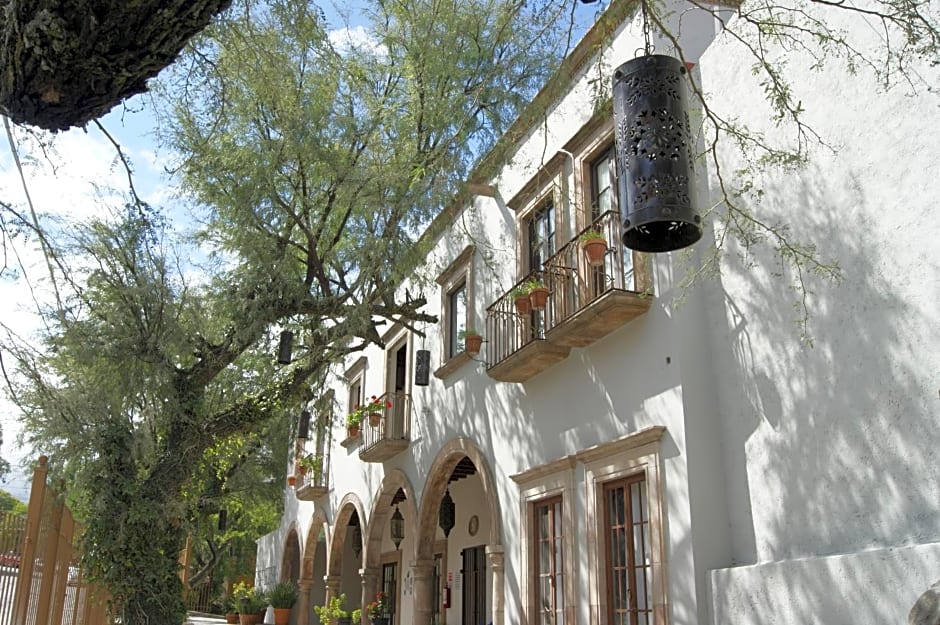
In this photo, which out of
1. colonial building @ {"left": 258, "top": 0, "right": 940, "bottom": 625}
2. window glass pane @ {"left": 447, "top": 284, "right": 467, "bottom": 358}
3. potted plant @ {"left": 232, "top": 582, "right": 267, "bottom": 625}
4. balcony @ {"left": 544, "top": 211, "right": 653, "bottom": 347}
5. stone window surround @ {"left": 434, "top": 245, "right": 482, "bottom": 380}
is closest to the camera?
colonial building @ {"left": 258, "top": 0, "right": 940, "bottom": 625}

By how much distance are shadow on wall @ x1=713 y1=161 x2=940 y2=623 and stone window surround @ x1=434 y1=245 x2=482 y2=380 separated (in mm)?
5246

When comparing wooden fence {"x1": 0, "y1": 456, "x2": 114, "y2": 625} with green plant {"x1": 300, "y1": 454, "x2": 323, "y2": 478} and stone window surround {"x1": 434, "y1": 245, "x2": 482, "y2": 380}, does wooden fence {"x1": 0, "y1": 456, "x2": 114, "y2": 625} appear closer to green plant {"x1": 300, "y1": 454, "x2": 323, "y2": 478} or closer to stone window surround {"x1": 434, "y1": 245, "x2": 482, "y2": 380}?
stone window surround {"x1": 434, "y1": 245, "x2": 482, "y2": 380}

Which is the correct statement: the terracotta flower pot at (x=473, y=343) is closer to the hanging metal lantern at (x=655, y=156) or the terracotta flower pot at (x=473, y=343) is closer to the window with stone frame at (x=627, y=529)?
the window with stone frame at (x=627, y=529)

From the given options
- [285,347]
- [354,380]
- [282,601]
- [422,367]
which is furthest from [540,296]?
[282,601]

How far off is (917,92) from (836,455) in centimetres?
252

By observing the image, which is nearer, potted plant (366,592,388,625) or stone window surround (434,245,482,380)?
stone window surround (434,245,482,380)

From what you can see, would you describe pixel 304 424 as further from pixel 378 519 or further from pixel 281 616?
pixel 281 616

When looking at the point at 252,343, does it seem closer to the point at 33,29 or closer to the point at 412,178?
the point at 412,178

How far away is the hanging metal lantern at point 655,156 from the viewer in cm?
309

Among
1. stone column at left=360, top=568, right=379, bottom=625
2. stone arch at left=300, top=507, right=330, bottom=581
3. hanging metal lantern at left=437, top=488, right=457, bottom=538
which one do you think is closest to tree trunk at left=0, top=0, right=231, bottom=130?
hanging metal lantern at left=437, top=488, right=457, bottom=538

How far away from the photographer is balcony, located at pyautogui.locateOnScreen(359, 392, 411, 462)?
14.4m

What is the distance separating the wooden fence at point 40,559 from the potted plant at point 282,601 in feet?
43.3

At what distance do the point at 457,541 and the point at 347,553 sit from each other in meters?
7.85

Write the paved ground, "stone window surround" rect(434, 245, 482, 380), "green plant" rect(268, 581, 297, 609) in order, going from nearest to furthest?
"stone window surround" rect(434, 245, 482, 380) → "green plant" rect(268, 581, 297, 609) → the paved ground
